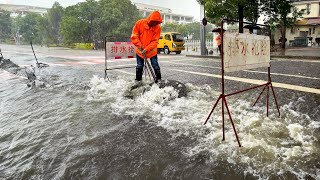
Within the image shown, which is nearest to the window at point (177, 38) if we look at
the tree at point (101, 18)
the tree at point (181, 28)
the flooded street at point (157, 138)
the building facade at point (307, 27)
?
the building facade at point (307, 27)

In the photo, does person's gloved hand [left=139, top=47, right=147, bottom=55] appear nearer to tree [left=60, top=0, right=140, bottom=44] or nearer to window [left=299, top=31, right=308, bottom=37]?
window [left=299, top=31, right=308, bottom=37]

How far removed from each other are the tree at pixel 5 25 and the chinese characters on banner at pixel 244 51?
8111 cm

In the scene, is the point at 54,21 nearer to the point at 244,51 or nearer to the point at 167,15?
the point at 244,51

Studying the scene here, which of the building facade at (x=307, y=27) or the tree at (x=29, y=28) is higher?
the tree at (x=29, y=28)

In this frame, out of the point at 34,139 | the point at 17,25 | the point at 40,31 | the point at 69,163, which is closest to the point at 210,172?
the point at 69,163

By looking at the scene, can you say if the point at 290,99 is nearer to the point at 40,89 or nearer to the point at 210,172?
the point at 210,172

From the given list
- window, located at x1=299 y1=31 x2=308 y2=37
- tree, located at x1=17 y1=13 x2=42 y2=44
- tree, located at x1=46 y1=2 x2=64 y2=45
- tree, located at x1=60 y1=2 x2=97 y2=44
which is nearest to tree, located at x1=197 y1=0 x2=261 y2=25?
window, located at x1=299 y1=31 x2=308 y2=37

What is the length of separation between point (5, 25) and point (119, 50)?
7896 cm

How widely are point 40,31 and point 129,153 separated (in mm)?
60652

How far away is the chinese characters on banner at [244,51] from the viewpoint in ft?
9.98

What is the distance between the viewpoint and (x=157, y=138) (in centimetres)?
344

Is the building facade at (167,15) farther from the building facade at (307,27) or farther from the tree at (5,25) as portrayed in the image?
the building facade at (307,27)

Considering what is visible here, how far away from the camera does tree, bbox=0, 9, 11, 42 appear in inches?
2781

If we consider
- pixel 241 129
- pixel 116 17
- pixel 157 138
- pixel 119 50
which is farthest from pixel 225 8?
pixel 116 17
